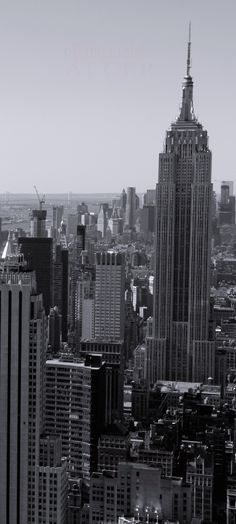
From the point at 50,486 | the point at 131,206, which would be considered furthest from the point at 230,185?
the point at 50,486

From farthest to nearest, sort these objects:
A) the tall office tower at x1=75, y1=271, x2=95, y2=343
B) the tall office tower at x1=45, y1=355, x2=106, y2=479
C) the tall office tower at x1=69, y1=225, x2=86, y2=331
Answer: the tall office tower at x1=75, y1=271, x2=95, y2=343 → the tall office tower at x1=69, y1=225, x2=86, y2=331 → the tall office tower at x1=45, y1=355, x2=106, y2=479

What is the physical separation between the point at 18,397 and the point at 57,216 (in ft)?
12.1

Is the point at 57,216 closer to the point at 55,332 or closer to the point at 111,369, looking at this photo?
the point at 55,332

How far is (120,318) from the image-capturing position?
42.8ft

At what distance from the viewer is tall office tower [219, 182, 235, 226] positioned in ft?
37.6

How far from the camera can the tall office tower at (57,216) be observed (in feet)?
31.2

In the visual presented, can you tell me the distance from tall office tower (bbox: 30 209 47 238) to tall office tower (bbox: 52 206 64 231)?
11cm

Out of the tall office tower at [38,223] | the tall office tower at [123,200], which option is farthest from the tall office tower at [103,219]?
the tall office tower at [38,223]

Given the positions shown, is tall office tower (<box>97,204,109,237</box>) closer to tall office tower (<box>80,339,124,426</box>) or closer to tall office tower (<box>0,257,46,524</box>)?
tall office tower (<box>80,339,124,426</box>)

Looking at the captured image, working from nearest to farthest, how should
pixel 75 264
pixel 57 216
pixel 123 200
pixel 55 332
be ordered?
pixel 55 332
pixel 123 200
pixel 57 216
pixel 75 264

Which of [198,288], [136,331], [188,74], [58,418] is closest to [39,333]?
[58,418]

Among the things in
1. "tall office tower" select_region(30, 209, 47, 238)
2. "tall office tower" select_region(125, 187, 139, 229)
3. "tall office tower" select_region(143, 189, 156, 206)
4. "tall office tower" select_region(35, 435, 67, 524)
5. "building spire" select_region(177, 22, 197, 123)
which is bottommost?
"tall office tower" select_region(35, 435, 67, 524)

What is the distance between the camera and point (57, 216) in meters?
10.4

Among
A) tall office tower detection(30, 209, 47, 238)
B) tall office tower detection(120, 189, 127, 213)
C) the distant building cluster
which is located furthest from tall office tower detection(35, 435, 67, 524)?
tall office tower detection(120, 189, 127, 213)
